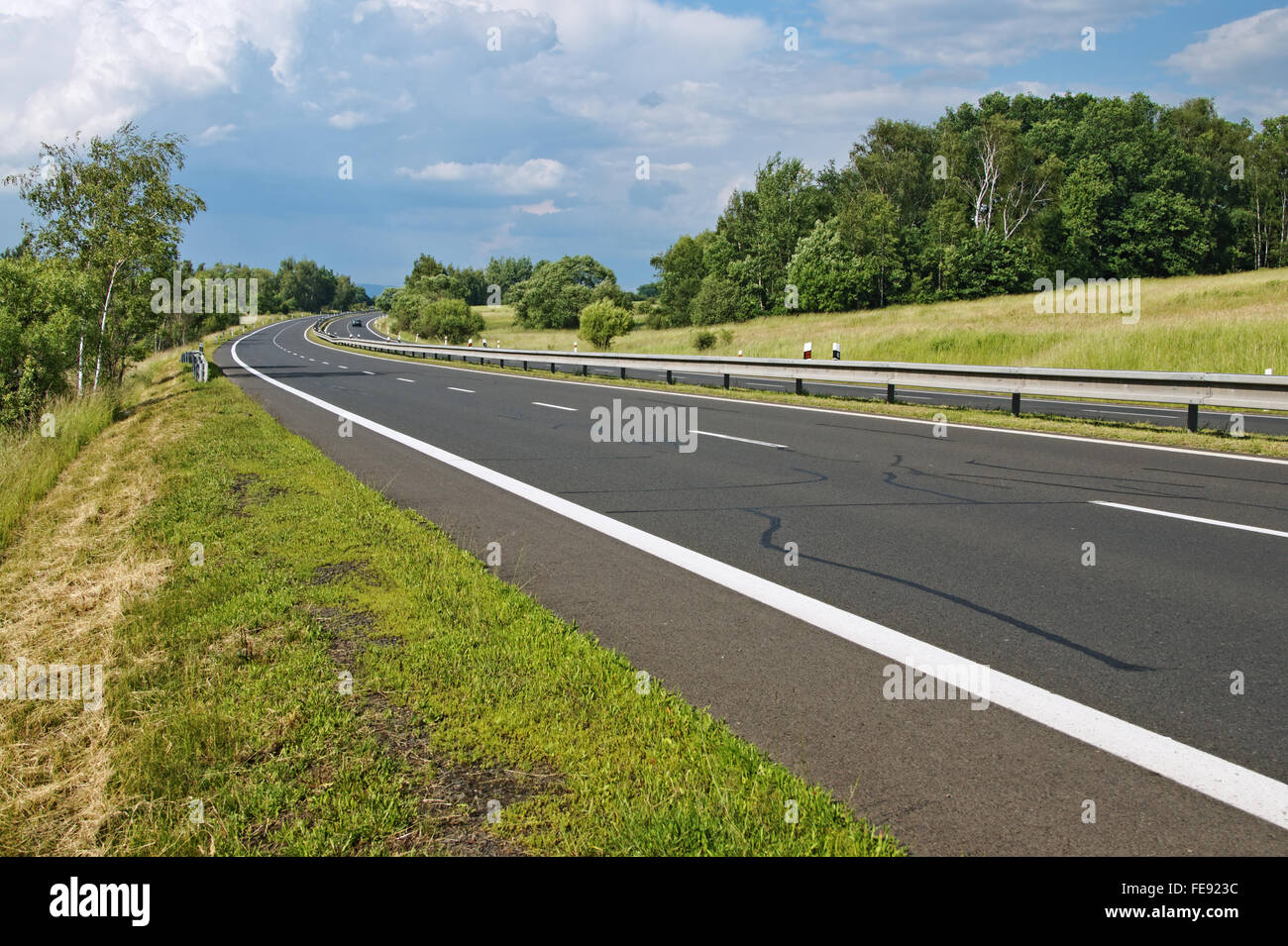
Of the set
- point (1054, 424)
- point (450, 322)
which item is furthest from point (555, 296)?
point (1054, 424)

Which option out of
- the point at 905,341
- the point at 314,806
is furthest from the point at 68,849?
the point at 905,341

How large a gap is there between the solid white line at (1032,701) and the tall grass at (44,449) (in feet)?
26.1

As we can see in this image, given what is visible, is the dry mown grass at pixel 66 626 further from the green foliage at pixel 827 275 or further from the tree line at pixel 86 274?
the green foliage at pixel 827 275

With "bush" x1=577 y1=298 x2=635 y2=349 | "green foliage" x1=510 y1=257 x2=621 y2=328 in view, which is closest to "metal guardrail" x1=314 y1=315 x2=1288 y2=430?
"bush" x1=577 y1=298 x2=635 y2=349

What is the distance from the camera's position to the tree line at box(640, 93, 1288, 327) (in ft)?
219

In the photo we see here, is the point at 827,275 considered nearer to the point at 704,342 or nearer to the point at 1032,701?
the point at 704,342

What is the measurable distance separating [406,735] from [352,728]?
25cm

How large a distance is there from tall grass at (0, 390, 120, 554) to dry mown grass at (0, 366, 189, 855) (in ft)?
1.12

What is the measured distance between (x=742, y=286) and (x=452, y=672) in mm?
77684

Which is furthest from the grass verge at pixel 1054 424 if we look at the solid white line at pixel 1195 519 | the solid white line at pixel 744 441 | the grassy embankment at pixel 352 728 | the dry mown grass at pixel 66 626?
the dry mown grass at pixel 66 626

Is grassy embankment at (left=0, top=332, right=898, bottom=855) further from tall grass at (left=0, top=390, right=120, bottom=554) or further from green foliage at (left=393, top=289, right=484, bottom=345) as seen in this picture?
green foliage at (left=393, top=289, right=484, bottom=345)

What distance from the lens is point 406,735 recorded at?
358cm

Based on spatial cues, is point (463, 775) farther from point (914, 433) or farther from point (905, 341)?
point (905, 341)

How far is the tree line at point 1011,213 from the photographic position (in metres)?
66.7
